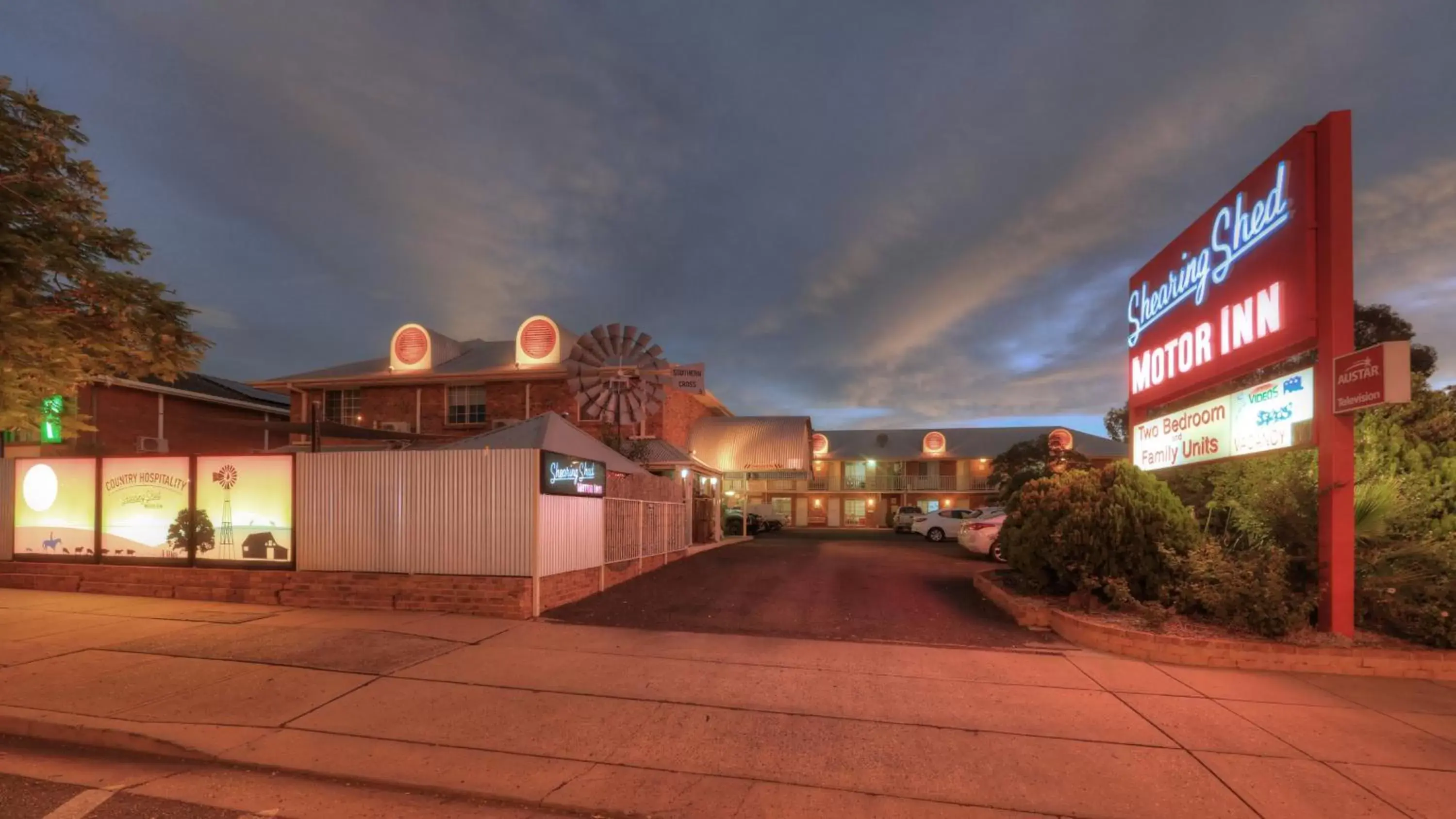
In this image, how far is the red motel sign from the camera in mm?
7094

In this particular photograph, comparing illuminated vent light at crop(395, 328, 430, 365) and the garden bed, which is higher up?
illuminated vent light at crop(395, 328, 430, 365)

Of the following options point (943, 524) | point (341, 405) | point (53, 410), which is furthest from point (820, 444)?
point (53, 410)

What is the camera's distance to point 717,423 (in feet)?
121

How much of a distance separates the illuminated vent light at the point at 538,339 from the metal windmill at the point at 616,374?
18.9 feet

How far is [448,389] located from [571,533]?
1727 centimetres

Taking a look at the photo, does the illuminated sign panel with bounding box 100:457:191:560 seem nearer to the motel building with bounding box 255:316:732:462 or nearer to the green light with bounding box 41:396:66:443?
the green light with bounding box 41:396:66:443

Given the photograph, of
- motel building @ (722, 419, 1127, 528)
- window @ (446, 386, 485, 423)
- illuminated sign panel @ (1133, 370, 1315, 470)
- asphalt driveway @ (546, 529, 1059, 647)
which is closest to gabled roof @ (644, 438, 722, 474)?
asphalt driveway @ (546, 529, 1059, 647)

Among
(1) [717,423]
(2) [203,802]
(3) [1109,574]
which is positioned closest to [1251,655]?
(3) [1109,574]

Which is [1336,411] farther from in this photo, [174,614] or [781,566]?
[174,614]

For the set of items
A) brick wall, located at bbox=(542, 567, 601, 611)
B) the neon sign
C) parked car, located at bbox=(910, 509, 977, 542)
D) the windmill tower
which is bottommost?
parked car, located at bbox=(910, 509, 977, 542)

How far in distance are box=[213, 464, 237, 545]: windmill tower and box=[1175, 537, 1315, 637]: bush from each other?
1334 centimetres

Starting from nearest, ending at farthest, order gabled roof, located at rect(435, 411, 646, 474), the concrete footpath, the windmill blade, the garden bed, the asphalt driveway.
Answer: the concrete footpath < the garden bed < the asphalt driveway < gabled roof, located at rect(435, 411, 646, 474) < the windmill blade

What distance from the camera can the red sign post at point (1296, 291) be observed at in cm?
792

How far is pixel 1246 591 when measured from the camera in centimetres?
822
